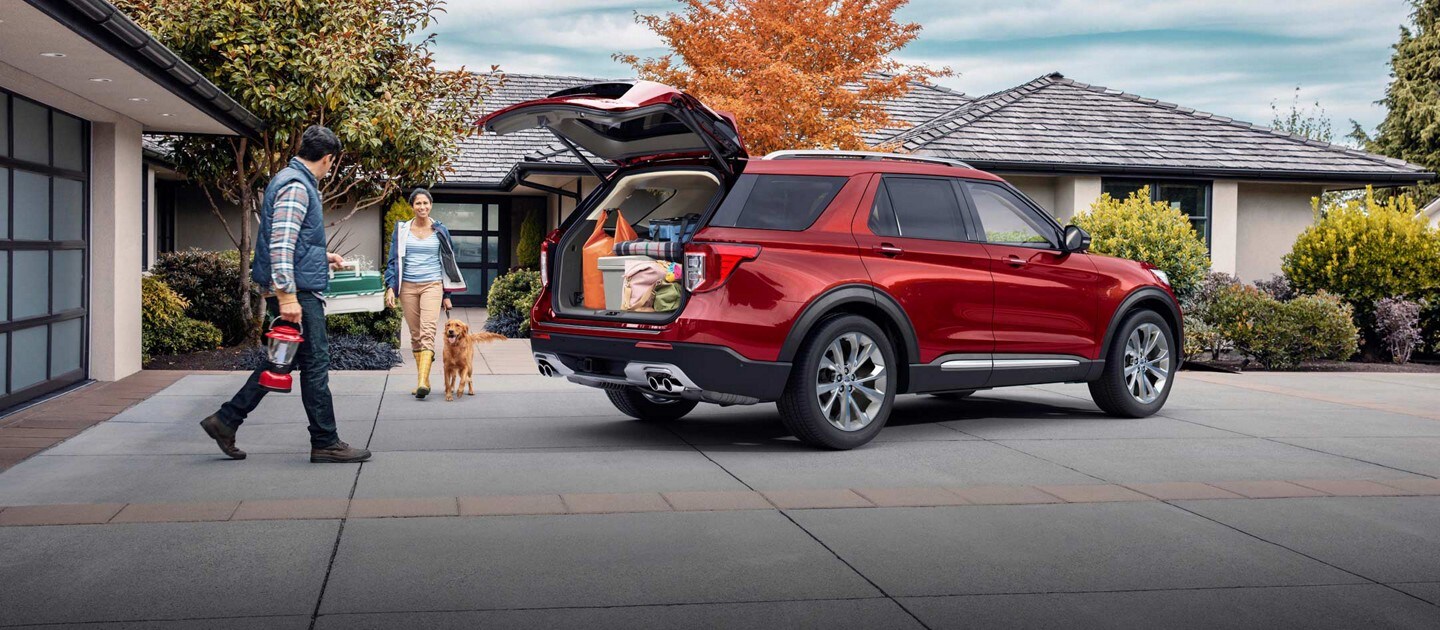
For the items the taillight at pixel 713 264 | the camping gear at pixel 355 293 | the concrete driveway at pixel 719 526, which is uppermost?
the taillight at pixel 713 264

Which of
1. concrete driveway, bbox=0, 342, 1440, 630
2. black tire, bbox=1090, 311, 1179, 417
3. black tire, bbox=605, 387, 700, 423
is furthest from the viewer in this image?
black tire, bbox=1090, 311, 1179, 417

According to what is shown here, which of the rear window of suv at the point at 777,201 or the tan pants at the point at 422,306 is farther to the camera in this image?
the tan pants at the point at 422,306

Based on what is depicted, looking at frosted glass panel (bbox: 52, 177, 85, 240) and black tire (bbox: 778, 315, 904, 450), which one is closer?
black tire (bbox: 778, 315, 904, 450)

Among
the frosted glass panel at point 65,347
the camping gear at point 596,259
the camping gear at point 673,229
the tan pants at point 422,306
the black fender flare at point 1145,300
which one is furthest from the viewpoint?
the tan pants at point 422,306

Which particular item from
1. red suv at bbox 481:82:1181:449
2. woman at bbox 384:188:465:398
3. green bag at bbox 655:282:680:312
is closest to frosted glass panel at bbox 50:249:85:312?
woman at bbox 384:188:465:398


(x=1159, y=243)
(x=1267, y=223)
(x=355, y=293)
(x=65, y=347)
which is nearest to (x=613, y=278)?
(x=355, y=293)

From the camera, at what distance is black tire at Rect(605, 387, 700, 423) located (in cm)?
905

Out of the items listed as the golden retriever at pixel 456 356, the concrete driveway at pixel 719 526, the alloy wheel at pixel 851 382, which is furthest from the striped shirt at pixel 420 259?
the alloy wheel at pixel 851 382

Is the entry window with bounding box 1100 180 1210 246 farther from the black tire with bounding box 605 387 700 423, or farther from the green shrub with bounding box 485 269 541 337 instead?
the black tire with bounding box 605 387 700 423

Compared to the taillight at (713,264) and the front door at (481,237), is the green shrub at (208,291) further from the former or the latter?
the front door at (481,237)

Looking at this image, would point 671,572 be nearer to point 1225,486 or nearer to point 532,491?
point 532,491

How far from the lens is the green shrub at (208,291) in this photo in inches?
584

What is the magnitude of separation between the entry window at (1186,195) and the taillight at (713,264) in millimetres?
14703

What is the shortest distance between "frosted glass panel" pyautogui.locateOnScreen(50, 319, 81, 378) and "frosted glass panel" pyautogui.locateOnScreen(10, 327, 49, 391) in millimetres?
227
